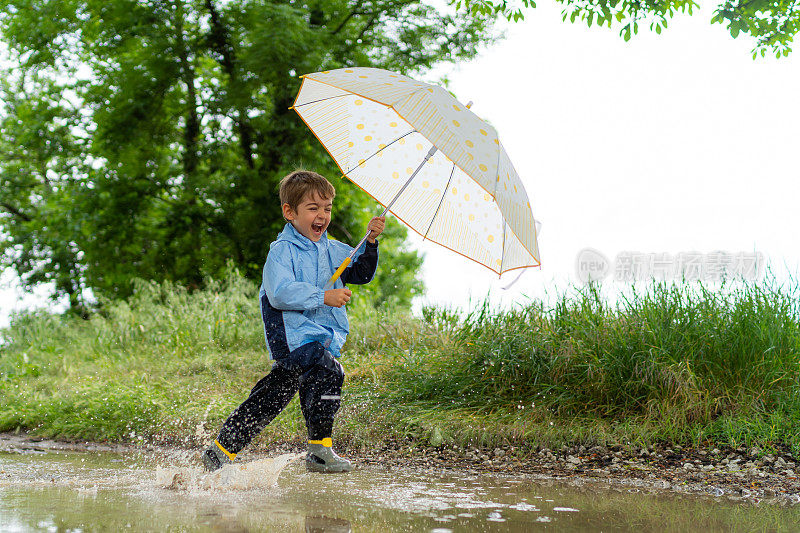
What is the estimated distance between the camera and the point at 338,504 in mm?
3750

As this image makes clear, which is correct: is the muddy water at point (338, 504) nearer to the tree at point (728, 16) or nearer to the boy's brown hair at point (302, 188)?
the boy's brown hair at point (302, 188)

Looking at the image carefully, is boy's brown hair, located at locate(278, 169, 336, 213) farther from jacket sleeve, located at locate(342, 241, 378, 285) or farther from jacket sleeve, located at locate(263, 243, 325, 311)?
jacket sleeve, located at locate(342, 241, 378, 285)

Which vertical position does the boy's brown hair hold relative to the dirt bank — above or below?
above

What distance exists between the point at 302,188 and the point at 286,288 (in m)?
0.68

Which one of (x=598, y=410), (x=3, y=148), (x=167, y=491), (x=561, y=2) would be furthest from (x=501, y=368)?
(x=3, y=148)

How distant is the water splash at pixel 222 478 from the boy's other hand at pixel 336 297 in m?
1.14

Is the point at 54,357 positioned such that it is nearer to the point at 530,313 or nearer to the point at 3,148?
the point at 530,313

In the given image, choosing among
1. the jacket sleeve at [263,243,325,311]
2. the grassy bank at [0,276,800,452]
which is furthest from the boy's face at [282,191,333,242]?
the grassy bank at [0,276,800,452]

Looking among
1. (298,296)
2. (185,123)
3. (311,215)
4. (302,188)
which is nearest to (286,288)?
(298,296)

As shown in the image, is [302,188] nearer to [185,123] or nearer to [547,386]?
[547,386]

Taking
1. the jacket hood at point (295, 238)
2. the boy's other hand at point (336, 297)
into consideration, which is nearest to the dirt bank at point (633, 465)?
the boy's other hand at point (336, 297)

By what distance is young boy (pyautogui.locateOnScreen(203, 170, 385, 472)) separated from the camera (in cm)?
424

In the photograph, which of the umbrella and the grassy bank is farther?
the grassy bank

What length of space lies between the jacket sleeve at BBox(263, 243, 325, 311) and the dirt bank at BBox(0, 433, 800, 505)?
5.12 feet
